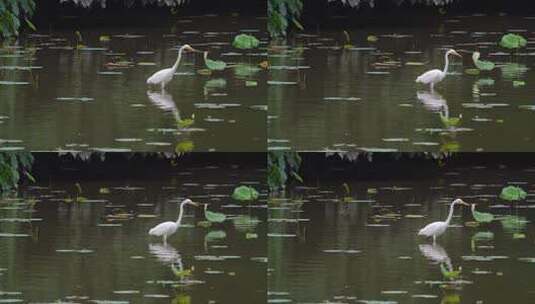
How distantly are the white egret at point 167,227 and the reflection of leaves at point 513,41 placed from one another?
5.00 ft

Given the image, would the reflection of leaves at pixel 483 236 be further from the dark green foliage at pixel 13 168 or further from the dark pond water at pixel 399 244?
the dark green foliage at pixel 13 168

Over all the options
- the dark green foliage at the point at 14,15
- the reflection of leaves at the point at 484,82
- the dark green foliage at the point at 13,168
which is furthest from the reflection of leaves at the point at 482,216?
the dark green foliage at the point at 14,15

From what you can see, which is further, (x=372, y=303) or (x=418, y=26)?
(x=418, y=26)

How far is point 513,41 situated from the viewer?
6980 mm

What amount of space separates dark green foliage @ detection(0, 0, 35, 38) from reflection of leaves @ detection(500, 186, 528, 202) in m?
2.20

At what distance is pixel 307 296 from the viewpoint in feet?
21.7

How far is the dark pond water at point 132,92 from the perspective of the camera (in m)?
6.82

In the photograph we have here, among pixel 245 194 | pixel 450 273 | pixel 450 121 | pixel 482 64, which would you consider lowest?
pixel 450 273

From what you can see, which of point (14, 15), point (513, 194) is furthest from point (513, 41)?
point (14, 15)

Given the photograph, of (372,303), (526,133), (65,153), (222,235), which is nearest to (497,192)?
(526,133)

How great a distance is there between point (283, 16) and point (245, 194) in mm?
813

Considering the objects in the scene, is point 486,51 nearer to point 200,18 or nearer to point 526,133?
point 526,133

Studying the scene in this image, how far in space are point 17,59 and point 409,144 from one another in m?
1.76

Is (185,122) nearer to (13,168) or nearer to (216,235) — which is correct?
(216,235)
